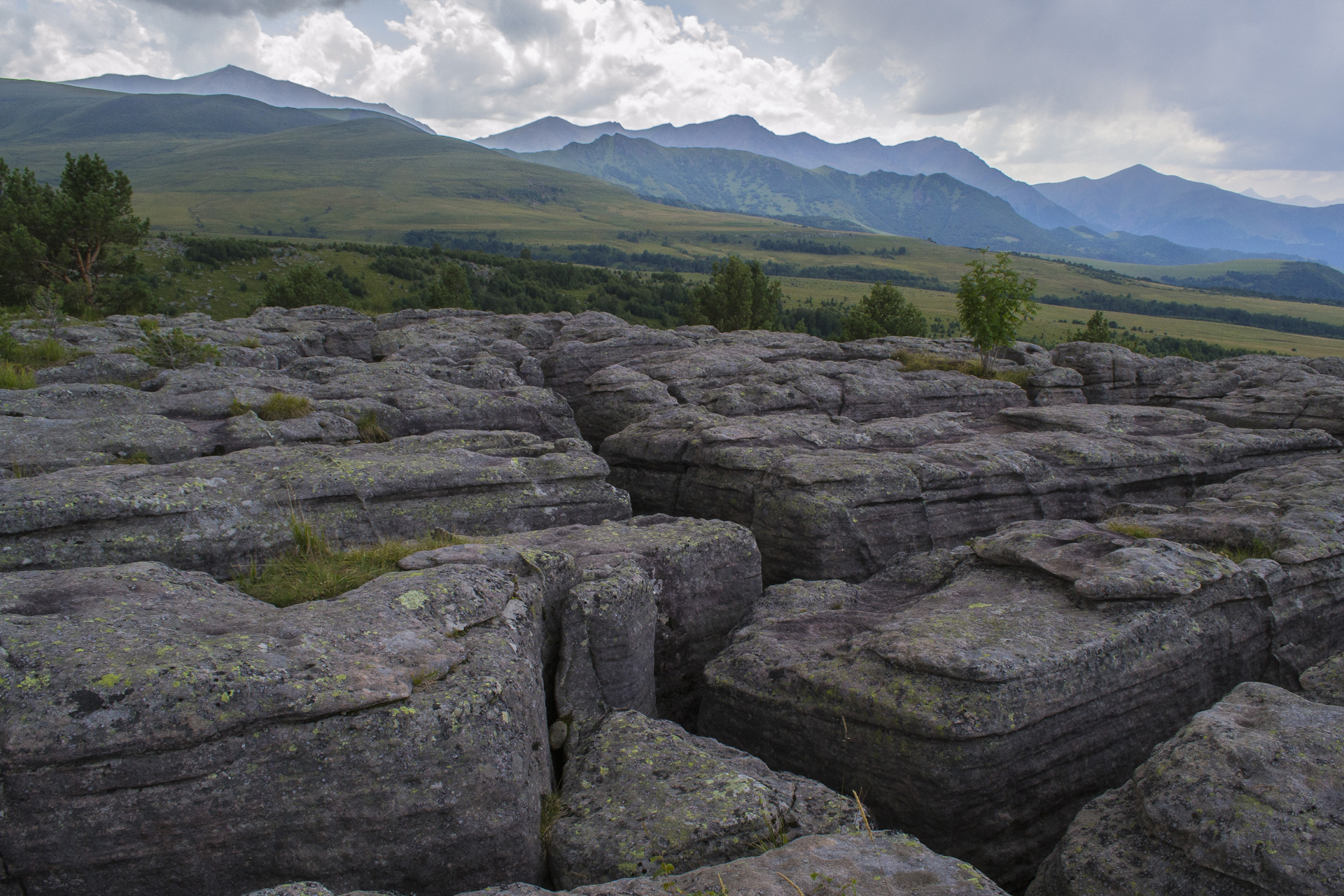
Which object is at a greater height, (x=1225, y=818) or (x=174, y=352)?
(x=174, y=352)

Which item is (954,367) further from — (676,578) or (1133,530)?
(676,578)

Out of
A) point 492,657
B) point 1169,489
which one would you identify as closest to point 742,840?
point 492,657

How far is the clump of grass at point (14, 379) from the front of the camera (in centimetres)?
1608

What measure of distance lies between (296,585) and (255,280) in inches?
4520

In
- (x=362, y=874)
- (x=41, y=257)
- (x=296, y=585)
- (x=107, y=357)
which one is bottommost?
(x=362, y=874)

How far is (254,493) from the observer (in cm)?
1135

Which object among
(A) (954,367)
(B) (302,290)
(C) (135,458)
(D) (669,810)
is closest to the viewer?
(D) (669,810)

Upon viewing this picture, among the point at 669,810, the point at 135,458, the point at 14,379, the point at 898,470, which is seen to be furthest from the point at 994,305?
the point at 14,379

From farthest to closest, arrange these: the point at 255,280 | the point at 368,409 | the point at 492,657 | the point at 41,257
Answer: the point at 255,280, the point at 41,257, the point at 368,409, the point at 492,657

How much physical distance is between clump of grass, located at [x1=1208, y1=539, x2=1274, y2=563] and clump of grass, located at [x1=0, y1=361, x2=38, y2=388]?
82.4 ft

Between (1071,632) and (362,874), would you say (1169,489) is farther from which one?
(362,874)

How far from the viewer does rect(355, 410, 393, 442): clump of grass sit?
17.3 meters

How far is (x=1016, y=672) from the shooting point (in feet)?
28.1

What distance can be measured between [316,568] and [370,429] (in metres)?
8.76
